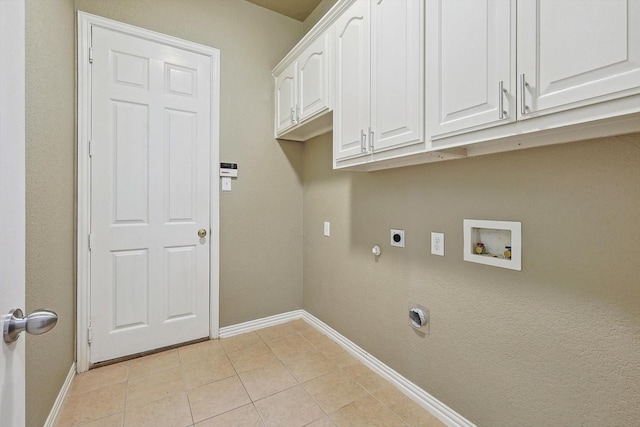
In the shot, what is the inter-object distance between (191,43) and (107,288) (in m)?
2.02

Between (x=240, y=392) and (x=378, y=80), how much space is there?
79.8 inches

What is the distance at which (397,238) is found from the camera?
185 cm

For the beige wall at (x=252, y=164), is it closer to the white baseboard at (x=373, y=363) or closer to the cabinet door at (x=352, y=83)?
the white baseboard at (x=373, y=363)

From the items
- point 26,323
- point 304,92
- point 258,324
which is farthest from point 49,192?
point 258,324

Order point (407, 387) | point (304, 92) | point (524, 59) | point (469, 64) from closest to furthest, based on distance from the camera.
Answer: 1. point (524, 59)
2. point (469, 64)
3. point (407, 387)
4. point (304, 92)

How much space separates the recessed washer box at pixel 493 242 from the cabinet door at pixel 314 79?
4.06 feet

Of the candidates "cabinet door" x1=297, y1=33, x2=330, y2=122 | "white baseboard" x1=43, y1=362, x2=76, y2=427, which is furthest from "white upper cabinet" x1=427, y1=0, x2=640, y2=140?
"white baseboard" x1=43, y1=362, x2=76, y2=427

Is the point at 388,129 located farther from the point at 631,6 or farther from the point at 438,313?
the point at 438,313

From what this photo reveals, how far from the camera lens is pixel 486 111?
3.61 feet

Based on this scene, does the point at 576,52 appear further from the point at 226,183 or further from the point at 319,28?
the point at 226,183

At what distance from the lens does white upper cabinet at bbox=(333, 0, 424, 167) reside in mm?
1377

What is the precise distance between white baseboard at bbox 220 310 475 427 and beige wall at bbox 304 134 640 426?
0.05 meters

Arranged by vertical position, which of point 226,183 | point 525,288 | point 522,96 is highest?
point 522,96

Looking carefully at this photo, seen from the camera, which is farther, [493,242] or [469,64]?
[493,242]
